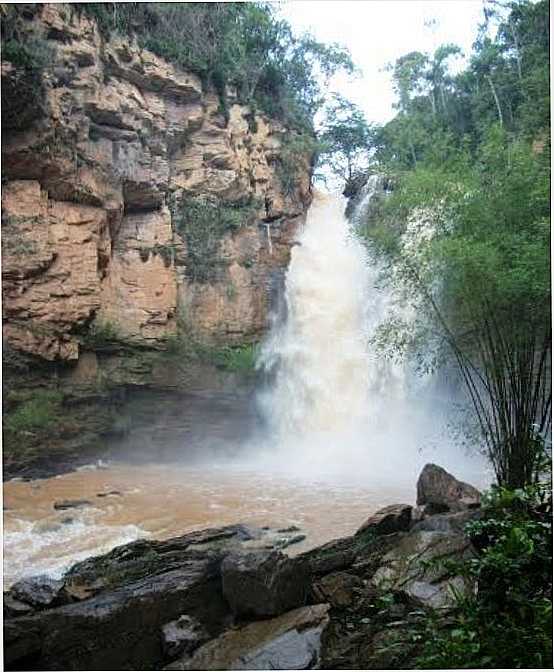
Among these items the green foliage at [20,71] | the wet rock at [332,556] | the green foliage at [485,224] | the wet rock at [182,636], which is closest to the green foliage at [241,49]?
the green foliage at [20,71]

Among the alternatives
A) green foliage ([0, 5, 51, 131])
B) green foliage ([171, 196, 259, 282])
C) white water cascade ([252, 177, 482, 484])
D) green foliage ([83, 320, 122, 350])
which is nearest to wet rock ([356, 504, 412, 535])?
white water cascade ([252, 177, 482, 484])

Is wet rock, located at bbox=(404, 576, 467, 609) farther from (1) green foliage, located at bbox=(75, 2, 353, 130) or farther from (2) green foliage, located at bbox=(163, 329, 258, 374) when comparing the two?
(2) green foliage, located at bbox=(163, 329, 258, 374)

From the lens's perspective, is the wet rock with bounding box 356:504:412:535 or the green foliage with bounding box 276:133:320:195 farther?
the green foliage with bounding box 276:133:320:195

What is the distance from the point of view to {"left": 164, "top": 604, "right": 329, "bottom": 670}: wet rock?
2336 mm

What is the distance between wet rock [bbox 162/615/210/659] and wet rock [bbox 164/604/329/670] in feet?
0.12

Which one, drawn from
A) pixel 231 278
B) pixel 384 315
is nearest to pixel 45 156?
pixel 231 278

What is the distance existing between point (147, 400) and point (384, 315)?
7.86 ft

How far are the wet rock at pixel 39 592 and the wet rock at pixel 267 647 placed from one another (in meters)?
0.62

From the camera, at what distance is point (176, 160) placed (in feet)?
18.0

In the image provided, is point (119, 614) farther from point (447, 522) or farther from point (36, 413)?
point (36, 413)

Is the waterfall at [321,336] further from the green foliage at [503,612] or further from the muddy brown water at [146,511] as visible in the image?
the green foliage at [503,612]

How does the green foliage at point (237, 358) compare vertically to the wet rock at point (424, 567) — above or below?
above

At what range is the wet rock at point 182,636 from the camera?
2420 mm

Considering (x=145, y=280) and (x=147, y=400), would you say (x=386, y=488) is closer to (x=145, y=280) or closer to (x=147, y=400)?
(x=147, y=400)
